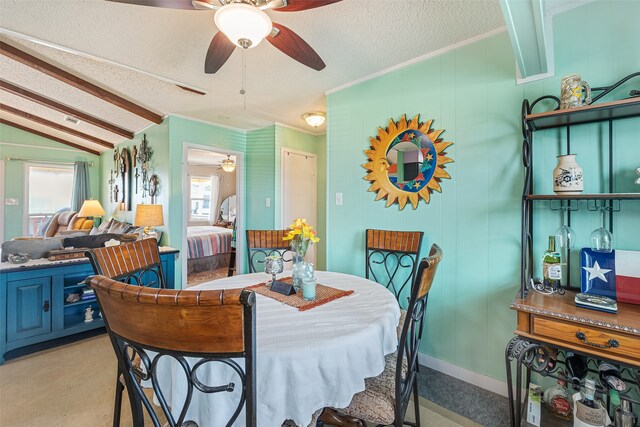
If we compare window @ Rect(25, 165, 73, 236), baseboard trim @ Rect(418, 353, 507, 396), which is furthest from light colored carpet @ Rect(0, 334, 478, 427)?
window @ Rect(25, 165, 73, 236)

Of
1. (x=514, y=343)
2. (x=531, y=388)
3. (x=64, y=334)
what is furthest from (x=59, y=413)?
(x=531, y=388)

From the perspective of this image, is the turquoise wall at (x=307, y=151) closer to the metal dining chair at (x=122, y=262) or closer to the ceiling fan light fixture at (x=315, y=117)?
the ceiling fan light fixture at (x=315, y=117)

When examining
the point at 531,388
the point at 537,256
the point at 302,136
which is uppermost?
the point at 302,136

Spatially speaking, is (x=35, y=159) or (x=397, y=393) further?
(x=35, y=159)

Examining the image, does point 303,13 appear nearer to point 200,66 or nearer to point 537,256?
point 200,66

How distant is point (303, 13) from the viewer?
1.77 m

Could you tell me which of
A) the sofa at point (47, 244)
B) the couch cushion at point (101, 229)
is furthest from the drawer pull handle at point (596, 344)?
the couch cushion at point (101, 229)

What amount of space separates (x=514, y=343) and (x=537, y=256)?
0.61m

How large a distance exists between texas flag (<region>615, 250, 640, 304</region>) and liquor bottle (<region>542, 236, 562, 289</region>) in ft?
0.74

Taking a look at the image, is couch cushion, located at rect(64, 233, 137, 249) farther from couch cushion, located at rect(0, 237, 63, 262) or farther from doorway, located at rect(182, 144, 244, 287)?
doorway, located at rect(182, 144, 244, 287)

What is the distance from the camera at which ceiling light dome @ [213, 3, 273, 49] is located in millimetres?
1238

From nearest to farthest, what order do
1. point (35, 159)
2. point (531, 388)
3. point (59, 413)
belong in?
point (531, 388)
point (59, 413)
point (35, 159)

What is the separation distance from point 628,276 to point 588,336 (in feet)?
1.50

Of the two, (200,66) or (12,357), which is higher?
(200,66)
